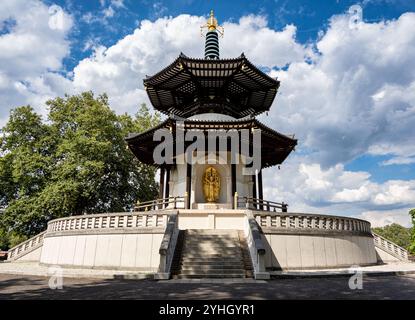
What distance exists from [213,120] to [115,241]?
9.03 m

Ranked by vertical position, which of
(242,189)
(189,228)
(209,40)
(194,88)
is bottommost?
(189,228)

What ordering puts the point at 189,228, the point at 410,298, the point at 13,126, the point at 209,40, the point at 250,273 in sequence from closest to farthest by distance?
the point at 410,298 < the point at 250,273 < the point at 189,228 < the point at 209,40 < the point at 13,126

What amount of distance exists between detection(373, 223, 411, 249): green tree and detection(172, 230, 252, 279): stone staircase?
93.0m

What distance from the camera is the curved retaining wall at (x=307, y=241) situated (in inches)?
573

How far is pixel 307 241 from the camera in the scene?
15.3 meters

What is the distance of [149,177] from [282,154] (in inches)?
703

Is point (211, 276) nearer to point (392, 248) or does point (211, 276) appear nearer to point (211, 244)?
point (211, 244)

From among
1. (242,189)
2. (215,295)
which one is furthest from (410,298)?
(242,189)

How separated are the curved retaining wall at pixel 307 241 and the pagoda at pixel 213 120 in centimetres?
316

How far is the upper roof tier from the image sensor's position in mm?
19594

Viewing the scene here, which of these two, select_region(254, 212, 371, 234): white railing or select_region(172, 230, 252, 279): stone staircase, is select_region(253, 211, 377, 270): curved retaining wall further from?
select_region(172, 230, 252, 279): stone staircase

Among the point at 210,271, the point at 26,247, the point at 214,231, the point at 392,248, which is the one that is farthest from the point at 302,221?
the point at 26,247

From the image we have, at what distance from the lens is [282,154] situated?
77.2ft
